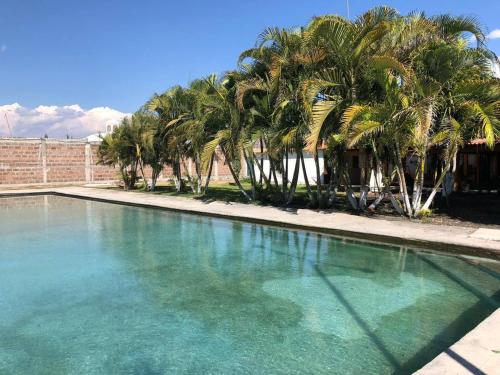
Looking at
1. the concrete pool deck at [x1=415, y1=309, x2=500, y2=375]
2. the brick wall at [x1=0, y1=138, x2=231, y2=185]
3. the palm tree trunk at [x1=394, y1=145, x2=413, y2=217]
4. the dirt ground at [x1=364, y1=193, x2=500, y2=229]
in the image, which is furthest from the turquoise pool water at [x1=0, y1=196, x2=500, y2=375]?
the brick wall at [x1=0, y1=138, x2=231, y2=185]

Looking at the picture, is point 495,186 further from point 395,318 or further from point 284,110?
point 395,318

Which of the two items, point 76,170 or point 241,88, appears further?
point 76,170

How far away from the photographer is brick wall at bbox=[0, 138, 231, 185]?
26828mm

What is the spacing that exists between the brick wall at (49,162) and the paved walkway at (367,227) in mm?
12377

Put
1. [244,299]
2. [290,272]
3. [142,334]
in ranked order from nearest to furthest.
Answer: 1. [142,334]
2. [244,299]
3. [290,272]

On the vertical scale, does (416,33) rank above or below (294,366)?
above

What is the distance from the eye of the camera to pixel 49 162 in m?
28.5

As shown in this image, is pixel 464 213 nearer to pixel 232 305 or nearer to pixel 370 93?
pixel 370 93

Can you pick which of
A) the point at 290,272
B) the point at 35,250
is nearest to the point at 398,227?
the point at 290,272

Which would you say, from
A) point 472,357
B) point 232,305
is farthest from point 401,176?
point 472,357

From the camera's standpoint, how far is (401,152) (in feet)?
35.8

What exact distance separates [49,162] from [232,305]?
26176mm

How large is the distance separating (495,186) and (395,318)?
1689cm

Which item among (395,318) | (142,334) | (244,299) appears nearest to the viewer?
(142,334)
